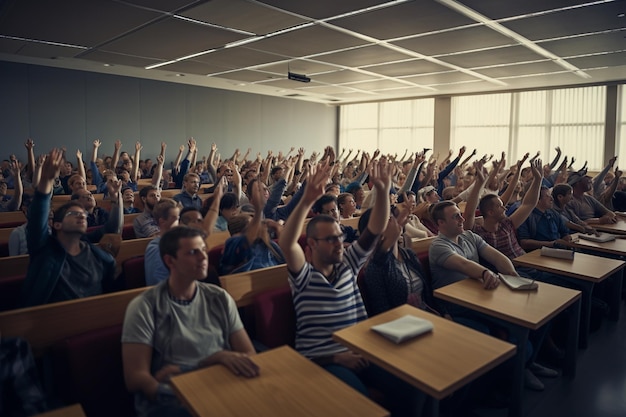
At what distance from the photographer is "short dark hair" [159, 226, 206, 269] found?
209cm

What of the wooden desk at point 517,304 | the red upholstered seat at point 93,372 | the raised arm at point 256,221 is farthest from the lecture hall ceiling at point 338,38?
the red upholstered seat at point 93,372

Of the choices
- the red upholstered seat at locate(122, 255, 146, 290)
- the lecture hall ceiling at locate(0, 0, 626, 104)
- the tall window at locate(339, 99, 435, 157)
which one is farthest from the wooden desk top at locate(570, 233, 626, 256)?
the tall window at locate(339, 99, 435, 157)

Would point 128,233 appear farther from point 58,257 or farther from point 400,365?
point 400,365

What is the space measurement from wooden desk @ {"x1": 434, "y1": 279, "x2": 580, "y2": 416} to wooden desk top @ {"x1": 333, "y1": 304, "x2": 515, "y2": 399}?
16.6 inches

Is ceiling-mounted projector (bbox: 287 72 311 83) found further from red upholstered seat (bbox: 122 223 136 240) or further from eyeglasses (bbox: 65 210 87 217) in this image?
eyeglasses (bbox: 65 210 87 217)

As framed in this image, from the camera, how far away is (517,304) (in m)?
2.61

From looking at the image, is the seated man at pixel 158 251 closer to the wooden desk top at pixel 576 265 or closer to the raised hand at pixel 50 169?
the raised hand at pixel 50 169

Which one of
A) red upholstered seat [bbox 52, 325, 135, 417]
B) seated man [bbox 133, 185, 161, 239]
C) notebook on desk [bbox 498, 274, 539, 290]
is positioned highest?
seated man [bbox 133, 185, 161, 239]

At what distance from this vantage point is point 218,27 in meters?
5.46

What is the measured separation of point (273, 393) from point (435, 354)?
2.39ft

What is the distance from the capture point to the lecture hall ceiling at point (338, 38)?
15.3 ft

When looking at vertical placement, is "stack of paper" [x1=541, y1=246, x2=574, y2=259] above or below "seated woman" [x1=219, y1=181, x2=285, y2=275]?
below

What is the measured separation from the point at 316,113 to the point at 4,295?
12783 millimetres

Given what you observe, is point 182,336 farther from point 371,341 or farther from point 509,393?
point 509,393
